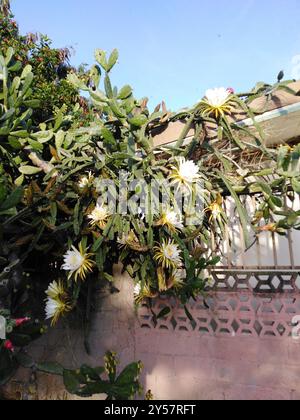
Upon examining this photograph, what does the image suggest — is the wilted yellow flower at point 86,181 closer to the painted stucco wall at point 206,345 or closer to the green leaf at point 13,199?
the green leaf at point 13,199

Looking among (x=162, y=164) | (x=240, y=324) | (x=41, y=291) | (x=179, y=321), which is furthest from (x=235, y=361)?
Result: (x=41, y=291)

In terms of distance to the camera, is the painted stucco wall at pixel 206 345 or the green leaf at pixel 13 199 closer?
the green leaf at pixel 13 199

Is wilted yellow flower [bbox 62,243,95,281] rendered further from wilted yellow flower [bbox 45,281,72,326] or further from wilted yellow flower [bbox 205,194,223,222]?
wilted yellow flower [bbox 205,194,223,222]

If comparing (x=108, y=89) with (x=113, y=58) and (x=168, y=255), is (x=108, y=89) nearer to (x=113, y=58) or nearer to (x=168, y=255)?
(x=113, y=58)

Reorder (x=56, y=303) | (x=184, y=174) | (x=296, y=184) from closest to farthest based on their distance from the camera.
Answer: (x=296, y=184)
(x=184, y=174)
(x=56, y=303)

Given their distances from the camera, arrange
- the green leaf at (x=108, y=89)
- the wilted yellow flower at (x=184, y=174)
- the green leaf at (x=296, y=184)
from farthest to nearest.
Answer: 1. the green leaf at (x=108, y=89)
2. the wilted yellow flower at (x=184, y=174)
3. the green leaf at (x=296, y=184)

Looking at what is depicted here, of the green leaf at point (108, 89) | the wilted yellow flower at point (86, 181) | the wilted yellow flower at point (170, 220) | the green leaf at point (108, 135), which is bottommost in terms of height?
the wilted yellow flower at point (170, 220)

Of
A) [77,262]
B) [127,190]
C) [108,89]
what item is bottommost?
[77,262]

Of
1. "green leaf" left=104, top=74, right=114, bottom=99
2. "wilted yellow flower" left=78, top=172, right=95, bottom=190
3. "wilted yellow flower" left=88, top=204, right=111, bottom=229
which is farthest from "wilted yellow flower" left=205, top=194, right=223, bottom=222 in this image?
"green leaf" left=104, top=74, right=114, bottom=99

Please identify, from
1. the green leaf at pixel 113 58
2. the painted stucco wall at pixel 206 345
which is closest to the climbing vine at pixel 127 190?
the green leaf at pixel 113 58

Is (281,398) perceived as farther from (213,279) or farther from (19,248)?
(19,248)

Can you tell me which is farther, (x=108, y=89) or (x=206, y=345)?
(x=206, y=345)

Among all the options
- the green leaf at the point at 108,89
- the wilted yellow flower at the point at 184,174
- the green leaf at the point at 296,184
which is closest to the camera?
the green leaf at the point at 296,184

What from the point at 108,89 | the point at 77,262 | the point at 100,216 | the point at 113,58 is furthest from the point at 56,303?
the point at 113,58
